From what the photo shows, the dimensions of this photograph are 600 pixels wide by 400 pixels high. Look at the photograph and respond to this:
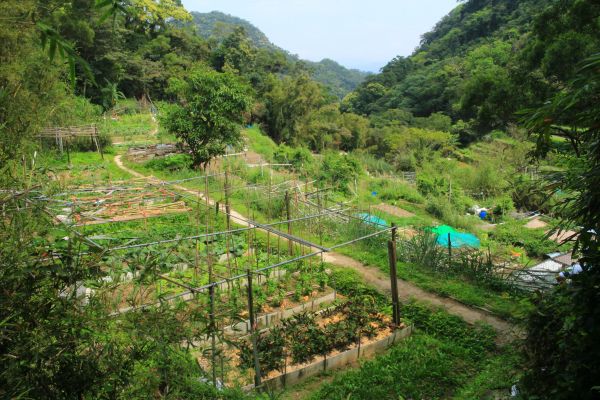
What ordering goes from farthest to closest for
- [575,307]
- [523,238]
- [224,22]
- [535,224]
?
[224,22] < [535,224] < [523,238] < [575,307]

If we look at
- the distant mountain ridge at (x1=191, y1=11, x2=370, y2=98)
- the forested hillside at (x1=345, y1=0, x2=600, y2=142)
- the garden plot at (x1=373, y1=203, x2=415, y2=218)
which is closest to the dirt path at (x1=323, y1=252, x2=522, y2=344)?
the forested hillside at (x1=345, y1=0, x2=600, y2=142)

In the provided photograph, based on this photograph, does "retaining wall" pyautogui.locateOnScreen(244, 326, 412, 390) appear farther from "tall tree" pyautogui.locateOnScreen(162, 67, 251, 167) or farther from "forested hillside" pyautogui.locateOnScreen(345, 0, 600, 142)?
"tall tree" pyautogui.locateOnScreen(162, 67, 251, 167)

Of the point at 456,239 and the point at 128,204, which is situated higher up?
the point at 128,204

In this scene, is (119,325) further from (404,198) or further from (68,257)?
(404,198)

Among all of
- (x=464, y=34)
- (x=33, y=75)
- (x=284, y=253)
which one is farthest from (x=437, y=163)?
(x=464, y=34)

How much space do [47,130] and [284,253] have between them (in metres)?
9.12

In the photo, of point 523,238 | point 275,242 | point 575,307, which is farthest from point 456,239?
point 575,307

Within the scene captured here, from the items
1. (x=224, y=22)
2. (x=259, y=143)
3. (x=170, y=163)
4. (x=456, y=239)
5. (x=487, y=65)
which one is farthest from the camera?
(x=224, y=22)

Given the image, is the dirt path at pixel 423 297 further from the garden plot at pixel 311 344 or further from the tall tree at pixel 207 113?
the tall tree at pixel 207 113

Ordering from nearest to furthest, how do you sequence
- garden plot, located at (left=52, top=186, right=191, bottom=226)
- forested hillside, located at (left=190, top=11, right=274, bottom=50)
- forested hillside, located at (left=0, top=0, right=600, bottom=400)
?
forested hillside, located at (left=0, top=0, right=600, bottom=400)
garden plot, located at (left=52, top=186, right=191, bottom=226)
forested hillside, located at (left=190, top=11, right=274, bottom=50)

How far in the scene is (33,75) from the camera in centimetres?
1134

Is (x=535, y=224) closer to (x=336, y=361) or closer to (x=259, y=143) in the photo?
(x=336, y=361)

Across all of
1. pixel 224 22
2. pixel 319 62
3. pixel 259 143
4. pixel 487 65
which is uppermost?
pixel 224 22

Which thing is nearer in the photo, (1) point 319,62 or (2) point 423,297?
(2) point 423,297
